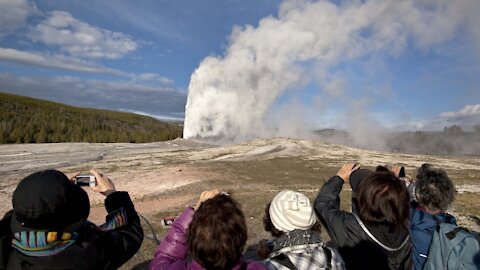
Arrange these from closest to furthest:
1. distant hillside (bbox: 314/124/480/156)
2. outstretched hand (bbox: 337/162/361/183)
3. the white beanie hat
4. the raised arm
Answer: the white beanie hat → the raised arm → outstretched hand (bbox: 337/162/361/183) → distant hillside (bbox: 314/124/480/156)

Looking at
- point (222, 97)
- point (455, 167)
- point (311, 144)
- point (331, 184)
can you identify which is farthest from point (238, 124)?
point (331, 184)

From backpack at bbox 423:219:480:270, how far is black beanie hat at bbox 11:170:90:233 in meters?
1.96

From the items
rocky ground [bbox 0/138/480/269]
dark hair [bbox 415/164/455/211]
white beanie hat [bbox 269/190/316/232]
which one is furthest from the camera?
rocky ground [bbox 0/138/480/269]

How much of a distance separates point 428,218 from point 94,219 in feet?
26.3

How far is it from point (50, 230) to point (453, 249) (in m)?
2.07

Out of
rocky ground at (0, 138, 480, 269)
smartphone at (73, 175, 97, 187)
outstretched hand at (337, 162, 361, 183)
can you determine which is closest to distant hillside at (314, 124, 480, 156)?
rocky ground at (0, 138, 480, 269)

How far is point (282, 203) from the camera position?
2.17 metres

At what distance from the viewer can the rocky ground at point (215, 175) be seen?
9.58 metres

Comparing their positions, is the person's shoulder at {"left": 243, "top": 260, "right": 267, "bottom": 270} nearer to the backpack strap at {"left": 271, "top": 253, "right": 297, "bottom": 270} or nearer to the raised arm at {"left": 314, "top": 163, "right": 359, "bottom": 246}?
the backpack strap at {"left": 271, "top": 253, "right": 297, "bottom": 270}

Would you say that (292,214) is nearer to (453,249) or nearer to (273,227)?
(273,227)

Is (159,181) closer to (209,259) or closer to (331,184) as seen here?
(331,184)

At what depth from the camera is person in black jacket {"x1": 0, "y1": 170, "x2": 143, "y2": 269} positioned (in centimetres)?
166

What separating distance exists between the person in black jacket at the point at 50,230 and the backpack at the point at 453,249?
1.82m

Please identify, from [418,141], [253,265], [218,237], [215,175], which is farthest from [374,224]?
[418,141]
